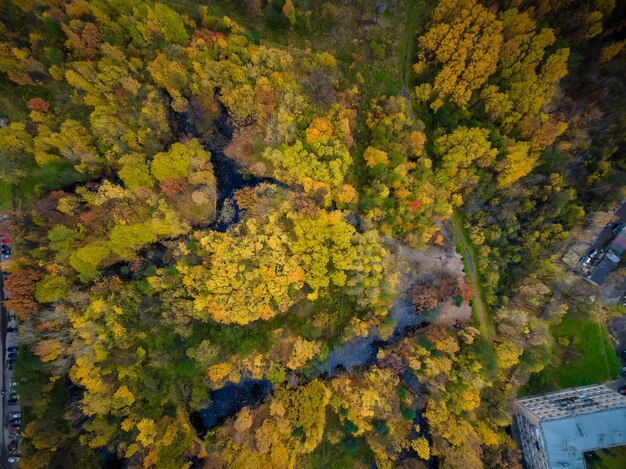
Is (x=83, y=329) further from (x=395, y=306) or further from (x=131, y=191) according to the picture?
(x=395, y=306)

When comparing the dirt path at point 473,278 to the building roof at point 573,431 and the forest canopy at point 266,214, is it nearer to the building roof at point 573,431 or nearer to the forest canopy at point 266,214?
Result: the forest canopy at point 266,214

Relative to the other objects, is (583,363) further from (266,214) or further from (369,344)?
(266,214)

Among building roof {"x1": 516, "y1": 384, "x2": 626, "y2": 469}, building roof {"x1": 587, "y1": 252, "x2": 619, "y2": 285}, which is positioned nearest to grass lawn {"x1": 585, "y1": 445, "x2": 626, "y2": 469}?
building roof {"x1": 516, "y1": 384, "x2": 626, "y2": 469}

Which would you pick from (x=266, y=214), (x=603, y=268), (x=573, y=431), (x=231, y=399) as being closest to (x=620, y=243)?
(x=603, y=268)

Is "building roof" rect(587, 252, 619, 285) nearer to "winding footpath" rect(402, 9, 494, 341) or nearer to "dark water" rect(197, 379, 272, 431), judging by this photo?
"winding footpath" rect(402, 9, 494, 341)

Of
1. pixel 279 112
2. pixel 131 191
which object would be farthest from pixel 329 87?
pixel 131 191

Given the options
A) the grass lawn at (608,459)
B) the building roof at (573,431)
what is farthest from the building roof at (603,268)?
the grass lawn at (608,459)
